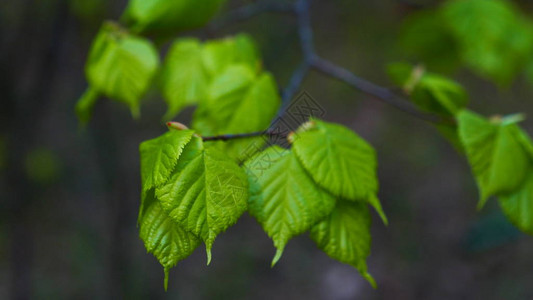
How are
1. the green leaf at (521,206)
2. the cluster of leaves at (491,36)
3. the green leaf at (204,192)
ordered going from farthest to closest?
the cluster of leaves at (491,36) → the green leaf at (521,206) → the green leaf at (204,192)

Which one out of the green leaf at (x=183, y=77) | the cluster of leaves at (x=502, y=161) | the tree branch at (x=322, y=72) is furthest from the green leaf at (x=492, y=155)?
the green leaf at (x=183, y=77)

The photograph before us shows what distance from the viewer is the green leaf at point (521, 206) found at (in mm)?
826

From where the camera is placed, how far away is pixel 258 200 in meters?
0.70

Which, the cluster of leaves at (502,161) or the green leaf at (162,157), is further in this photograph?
the cluster of leaves at (502,161)

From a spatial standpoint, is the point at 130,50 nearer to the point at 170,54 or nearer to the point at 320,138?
the point at 170,54

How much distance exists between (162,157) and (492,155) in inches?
26.3

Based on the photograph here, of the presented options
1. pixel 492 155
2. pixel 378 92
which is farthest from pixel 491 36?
pixel 492 155

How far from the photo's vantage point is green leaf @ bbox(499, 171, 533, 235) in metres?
0.83

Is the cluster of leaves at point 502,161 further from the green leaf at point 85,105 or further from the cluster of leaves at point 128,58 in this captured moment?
the green leaf at point 85,105

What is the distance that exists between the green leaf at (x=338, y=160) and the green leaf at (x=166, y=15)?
488 millimetres

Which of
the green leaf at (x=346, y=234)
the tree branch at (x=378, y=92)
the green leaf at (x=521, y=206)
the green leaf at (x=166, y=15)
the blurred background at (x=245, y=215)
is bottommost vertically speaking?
the blurred background at (x=245, y=215)

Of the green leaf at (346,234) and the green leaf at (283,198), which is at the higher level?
the green leaf at (283,198)

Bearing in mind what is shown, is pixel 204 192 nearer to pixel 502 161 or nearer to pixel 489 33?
pixel 502 161

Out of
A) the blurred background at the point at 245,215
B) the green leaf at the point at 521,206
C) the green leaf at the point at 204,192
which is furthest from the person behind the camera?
the blurred background at the point at 245,215
